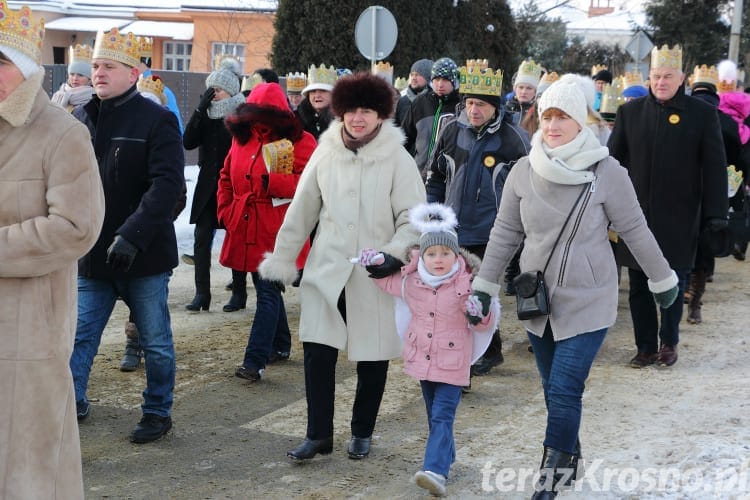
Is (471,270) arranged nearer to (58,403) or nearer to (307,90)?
(58,403)

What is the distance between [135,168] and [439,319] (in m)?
1.77

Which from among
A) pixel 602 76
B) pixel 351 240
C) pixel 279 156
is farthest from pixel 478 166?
pixel 602 76

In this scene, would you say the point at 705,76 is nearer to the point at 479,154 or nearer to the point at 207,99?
the point at 479,154

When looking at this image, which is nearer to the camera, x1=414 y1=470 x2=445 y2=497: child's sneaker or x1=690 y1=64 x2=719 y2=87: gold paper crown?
x1=414 y1=470 x2=445 y2=497: child's sneaker

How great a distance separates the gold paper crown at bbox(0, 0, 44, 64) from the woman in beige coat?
210 cm

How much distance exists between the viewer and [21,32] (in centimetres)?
366

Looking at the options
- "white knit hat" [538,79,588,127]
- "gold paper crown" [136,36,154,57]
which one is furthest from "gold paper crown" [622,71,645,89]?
"white knit hat" [538,79,588,127]

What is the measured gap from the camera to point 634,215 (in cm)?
507

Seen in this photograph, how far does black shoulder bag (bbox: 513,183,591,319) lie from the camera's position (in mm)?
5012

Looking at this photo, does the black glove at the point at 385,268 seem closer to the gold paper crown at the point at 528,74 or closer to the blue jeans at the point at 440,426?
the blue jeans at the point at 440,426

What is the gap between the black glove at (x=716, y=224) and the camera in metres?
7.69

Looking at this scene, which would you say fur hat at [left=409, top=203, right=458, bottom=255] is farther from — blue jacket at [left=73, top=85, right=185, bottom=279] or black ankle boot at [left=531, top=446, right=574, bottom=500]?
blue jacket at [left=73, top=85, right=185, bottom=279]

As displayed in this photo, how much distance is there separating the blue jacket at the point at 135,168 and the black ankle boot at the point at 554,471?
2.24 m

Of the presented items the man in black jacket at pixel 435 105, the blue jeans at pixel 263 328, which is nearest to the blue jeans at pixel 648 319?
the man in black jacket at pixel 435 105
